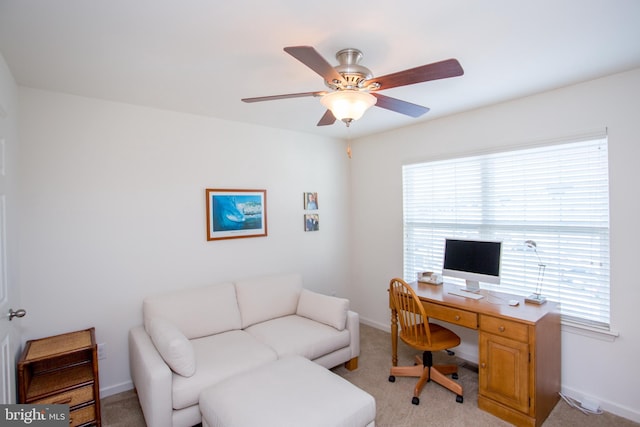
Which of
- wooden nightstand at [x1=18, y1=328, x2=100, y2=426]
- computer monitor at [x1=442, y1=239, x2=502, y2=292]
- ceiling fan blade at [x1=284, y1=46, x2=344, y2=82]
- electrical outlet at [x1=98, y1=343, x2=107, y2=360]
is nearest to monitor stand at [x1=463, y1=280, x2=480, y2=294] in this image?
computer monitor at [x1=442, y1=239, x2=502, y2=292]

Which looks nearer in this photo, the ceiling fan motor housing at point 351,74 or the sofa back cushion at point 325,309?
the ceiling fan motor housing at point 351,74

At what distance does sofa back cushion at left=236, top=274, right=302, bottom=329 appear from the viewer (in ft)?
10.2

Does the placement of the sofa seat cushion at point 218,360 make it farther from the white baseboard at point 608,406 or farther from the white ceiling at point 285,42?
the white baseboard at point 608,406

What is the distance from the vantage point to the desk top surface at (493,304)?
231cm

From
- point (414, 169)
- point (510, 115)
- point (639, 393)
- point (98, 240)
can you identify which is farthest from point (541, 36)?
point (98, 240)

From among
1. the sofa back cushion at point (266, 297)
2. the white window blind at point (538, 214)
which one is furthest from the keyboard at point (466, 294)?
the sofa back cushion at point (266, 297)

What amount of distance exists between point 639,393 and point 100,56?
13.9 ft

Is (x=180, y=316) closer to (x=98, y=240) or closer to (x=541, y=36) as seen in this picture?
(x=98, y=240)

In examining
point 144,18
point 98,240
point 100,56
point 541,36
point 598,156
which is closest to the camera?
point 144,18

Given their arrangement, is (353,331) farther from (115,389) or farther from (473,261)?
(115,389)

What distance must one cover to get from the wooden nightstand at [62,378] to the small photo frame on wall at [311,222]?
2357 mm

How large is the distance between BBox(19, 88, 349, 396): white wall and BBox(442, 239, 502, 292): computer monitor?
74.1 inches

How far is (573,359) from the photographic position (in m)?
2.56

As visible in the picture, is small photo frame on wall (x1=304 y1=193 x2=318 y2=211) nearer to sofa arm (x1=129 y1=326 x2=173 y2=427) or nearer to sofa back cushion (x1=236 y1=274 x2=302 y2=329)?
sofa back cushion (x1=236 y1=274 x2=302 y2=329)
